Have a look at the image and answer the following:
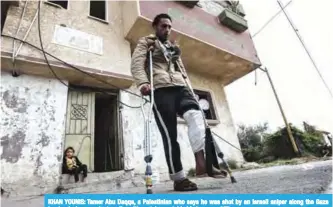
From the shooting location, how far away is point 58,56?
4887mm

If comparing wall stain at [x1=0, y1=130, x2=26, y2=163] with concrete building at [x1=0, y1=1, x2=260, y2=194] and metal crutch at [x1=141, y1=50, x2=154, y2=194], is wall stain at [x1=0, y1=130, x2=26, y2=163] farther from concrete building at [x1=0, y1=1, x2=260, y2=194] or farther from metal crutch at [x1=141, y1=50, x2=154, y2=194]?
metal crutch at [x1=141, y1=50, x2=154, y2=194]

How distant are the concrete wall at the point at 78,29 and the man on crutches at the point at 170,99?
301 centimetres

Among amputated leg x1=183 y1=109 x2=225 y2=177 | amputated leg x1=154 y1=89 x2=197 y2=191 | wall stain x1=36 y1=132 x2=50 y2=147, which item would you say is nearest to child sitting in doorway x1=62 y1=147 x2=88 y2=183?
wall stain x1=36 y1=132 x2=50 y2=147

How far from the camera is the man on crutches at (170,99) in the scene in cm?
209

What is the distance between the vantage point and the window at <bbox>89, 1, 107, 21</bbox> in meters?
6.40

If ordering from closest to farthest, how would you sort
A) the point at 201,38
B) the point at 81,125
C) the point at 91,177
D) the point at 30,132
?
the point at 30,132 → the point at 91,177 → the point at 81,125 → the point at 201,38

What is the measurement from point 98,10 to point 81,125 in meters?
3.23

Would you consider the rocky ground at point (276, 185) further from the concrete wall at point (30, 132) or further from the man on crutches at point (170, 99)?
the concrete wall at point (30, 132)

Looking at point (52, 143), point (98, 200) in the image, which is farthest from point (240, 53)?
point (98, 200)

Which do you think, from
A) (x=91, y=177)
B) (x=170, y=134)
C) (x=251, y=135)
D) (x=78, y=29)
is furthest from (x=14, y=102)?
(x=251, y=135)

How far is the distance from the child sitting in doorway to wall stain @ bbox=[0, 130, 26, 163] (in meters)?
0.77

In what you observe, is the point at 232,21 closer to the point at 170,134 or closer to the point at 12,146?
the point at 170,134

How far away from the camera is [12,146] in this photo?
4.10 m

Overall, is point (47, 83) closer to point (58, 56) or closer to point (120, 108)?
point (58, 56)
